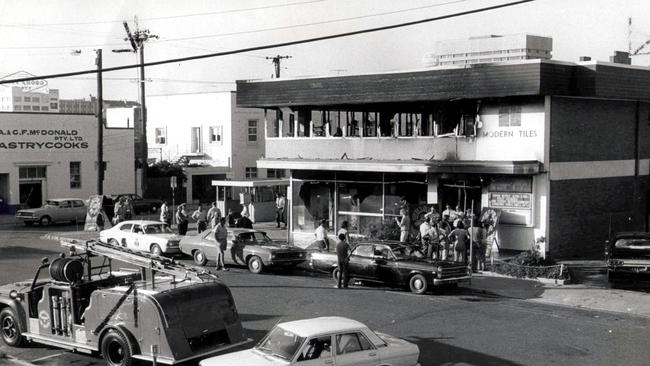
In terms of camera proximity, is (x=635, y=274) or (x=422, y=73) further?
(x=422, y=73)

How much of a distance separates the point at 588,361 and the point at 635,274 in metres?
7.25

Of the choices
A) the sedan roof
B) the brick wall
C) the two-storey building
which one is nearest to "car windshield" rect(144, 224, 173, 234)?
the two-storey building

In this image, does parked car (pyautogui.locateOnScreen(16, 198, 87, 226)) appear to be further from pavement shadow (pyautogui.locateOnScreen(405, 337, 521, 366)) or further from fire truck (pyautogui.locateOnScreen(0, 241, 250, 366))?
pavement shadow (pyautogui.locateOnScreen(405, 337, 521, 366))

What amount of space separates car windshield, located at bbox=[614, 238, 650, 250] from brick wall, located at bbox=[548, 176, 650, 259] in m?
3.54

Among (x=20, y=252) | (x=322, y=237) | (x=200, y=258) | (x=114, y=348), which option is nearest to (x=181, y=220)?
(x=200, y=258)

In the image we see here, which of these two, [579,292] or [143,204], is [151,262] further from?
[143,204]

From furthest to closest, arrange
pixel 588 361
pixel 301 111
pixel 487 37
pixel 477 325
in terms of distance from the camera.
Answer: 1. pixel 487 37
2. pixel 301 111
3. pixel 477 325
4. pixel 588 361

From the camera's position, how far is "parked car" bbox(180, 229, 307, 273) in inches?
864

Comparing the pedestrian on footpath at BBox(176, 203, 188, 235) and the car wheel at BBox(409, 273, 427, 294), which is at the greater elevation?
the pedestrian on footpath at BBox(176, 203, 188, 235)

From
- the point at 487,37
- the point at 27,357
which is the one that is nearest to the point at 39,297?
the point at 27,357

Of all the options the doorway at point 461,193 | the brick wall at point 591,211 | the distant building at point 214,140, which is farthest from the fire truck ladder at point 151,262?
the distant building at point 214,140

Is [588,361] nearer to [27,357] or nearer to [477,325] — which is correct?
[477,325]

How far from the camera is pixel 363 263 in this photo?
65.2ft

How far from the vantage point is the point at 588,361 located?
12836 mm
